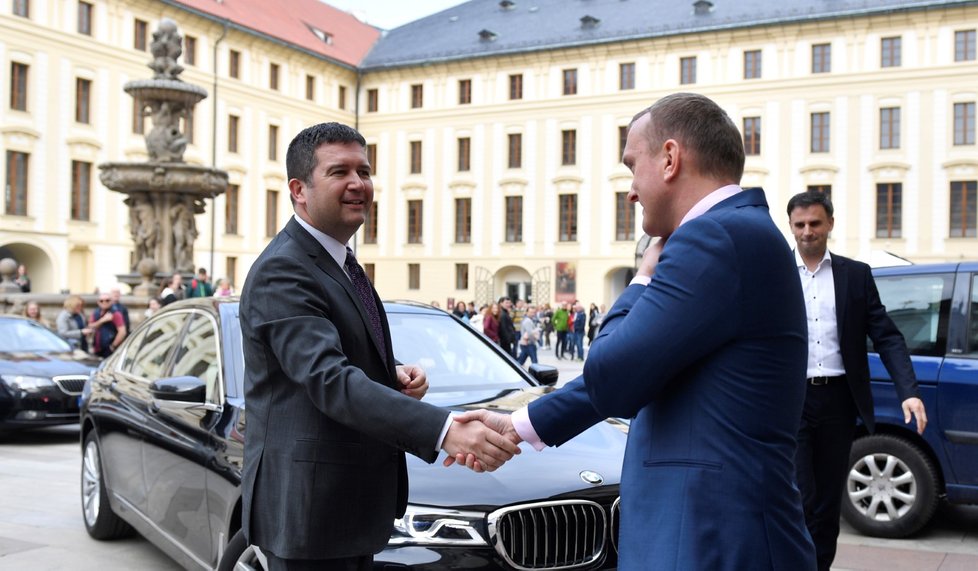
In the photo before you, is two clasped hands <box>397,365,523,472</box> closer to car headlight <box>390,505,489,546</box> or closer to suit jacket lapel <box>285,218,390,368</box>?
suit jacket lapel <box>285,218,390,368</box>

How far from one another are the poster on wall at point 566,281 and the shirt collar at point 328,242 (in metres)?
49.4

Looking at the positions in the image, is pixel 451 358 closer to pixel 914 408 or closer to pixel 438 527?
pixel 438 527

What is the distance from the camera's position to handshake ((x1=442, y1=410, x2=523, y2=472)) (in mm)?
2736

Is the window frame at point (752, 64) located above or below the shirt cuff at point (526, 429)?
above

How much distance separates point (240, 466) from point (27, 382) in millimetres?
8109

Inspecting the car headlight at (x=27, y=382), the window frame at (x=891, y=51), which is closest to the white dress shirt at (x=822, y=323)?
the car headlight at (x=27, y=382)

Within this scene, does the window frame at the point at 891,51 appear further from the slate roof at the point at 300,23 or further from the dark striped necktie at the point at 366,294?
the dark striped necktie at the point at 366,294

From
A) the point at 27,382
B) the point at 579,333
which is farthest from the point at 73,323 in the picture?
the point at 579,333

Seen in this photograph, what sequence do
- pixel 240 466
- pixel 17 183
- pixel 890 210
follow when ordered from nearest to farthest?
pixel 240 466 → pixel 17 183 → pixel 890 210

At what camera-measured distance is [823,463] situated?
4.69m

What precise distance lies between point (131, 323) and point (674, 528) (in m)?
17.1

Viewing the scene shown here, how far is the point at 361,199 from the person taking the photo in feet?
9.78

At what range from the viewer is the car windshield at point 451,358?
5204mm

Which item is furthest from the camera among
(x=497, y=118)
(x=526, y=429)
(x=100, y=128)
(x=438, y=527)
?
(x=497, y=118)
